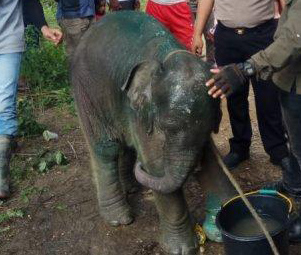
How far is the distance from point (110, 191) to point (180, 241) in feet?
2.15

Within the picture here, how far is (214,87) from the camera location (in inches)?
104

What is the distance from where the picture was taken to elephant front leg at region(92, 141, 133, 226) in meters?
3.82

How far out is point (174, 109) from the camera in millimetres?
2709

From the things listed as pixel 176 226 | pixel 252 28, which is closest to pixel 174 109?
pixel 176 226

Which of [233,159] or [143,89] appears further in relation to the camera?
[233,159]

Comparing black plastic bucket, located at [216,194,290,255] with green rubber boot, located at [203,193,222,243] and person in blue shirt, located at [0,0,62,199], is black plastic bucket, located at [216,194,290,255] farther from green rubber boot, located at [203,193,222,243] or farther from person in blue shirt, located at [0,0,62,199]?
person in blue shirt, located at [0,0,62,199]

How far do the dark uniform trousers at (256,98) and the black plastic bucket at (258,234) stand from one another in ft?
3.15

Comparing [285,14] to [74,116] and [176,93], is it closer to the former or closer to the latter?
[176,93]

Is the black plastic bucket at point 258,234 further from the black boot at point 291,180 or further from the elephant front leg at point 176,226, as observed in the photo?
the black boot at point 291,180

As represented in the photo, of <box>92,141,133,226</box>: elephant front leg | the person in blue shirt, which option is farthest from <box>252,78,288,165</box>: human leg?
the person in blue shirt

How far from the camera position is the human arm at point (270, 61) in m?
2.65

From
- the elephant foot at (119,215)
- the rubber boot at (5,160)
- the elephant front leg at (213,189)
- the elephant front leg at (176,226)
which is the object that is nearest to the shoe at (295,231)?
the elephant front leg at (213,189)

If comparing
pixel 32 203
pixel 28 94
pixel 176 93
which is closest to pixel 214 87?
pixel 176 93

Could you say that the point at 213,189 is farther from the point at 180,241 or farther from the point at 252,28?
the point at 252,28
